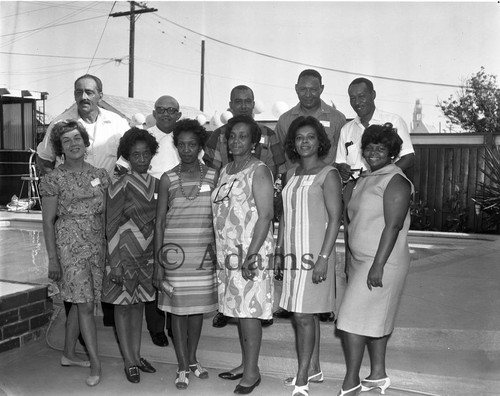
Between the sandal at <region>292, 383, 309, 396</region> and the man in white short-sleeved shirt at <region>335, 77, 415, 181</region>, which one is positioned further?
the man in white short-sleeved shirt at <region>335, 77, 415, 181</region>

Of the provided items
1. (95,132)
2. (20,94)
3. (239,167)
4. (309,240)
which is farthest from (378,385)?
(20,94)

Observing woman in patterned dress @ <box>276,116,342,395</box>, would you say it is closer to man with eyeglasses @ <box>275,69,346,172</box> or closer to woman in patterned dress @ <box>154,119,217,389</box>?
woman in patterned dress @ <box>154,119,217,389</box>

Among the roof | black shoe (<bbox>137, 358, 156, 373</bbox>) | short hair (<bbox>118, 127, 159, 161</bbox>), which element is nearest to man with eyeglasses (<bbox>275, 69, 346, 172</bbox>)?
short hair (<bbox>118, 127, 159, 161</bbox>)

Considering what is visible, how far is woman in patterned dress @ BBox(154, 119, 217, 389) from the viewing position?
3.38 m

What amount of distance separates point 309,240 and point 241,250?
41 cm

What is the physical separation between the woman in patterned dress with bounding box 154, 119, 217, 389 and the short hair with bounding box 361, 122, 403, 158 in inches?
39.3

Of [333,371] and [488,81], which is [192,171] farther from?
[488,81]

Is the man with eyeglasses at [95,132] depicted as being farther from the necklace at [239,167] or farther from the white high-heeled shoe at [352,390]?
the white high-heeled shoe at [352,390]

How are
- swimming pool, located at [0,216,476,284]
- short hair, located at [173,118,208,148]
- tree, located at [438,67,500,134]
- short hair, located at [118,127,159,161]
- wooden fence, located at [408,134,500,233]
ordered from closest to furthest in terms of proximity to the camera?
short hair, located at [173,118,208,148] < short hair, located at [118,127,159,161] < swimming pool, located at [0,216,476,284] < wooden fence, located at [408,134,500,233] < tree, located at [438,67,500,134]

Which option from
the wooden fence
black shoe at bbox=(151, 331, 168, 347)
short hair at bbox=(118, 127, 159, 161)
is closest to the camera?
short hair at bbox=(118, 127, 159, 161)

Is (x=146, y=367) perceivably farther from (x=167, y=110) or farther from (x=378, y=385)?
(x=167, y=110)

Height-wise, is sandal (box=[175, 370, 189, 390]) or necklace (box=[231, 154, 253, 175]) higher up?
necklace (box=[231, 154, 253, 175])

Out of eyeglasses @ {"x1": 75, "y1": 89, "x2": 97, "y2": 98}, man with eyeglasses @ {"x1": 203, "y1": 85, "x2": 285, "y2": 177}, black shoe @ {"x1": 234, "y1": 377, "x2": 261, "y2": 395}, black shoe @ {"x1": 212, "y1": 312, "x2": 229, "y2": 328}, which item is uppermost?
eyeglasses @ {"x1": 75, "y1": 89, "x2": 97, "y2": 98}

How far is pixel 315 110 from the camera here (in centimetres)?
430
